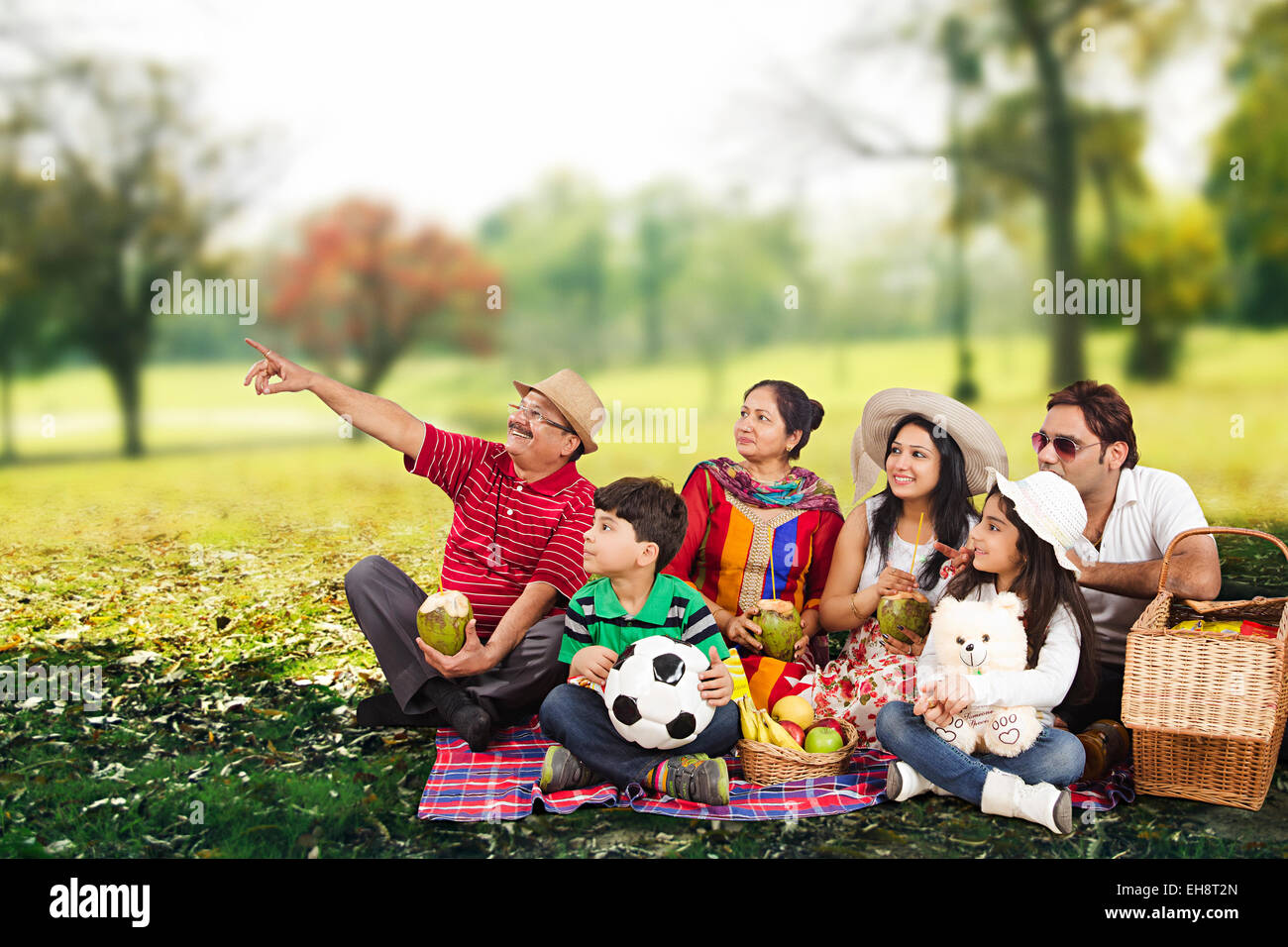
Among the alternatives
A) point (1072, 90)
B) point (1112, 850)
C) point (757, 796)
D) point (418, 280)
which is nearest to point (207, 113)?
point (418, 280)

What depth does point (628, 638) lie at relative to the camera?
16.3 feet

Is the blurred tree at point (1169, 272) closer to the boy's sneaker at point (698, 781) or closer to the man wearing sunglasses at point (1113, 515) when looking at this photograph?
the man wearing sunglasses at point (1113, 515)

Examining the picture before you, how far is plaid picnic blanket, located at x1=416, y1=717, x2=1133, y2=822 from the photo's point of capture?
4656 mm

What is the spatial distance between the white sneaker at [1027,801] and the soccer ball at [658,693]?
3.73 feet

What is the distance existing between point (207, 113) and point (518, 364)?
358cm

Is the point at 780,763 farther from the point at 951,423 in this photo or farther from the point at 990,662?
the point at 951,423

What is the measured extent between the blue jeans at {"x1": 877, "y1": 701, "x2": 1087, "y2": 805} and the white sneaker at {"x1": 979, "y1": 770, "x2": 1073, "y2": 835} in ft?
0.12

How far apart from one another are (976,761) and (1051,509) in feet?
3.43

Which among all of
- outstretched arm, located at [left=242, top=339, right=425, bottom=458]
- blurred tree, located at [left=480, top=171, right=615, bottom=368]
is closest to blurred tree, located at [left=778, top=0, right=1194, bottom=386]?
blurred tree, located at [left=480, top=171, right=615, bottom=368]

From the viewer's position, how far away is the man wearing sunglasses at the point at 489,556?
539 cm

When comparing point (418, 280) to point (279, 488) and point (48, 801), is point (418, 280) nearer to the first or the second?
point (279, 488)

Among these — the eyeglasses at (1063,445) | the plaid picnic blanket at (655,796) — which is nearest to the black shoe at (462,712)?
the plaid picnic blanket at (655,796)

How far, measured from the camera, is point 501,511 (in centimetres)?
559

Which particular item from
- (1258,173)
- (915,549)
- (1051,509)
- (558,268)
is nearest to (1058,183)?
(1258,173)
